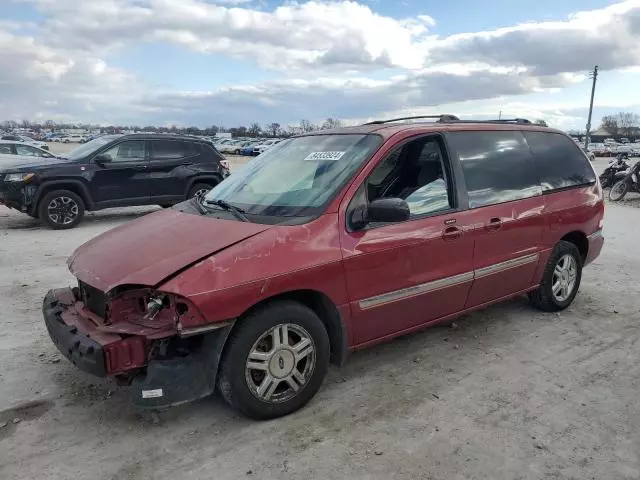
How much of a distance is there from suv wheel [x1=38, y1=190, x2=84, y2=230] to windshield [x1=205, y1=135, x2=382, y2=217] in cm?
676

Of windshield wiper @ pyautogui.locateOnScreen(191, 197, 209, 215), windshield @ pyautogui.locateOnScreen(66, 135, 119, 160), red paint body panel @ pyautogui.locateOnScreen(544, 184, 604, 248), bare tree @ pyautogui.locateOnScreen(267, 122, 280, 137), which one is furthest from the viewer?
bare tree @ pyautogui.locateOnScreen(267, 122, 280, 137)

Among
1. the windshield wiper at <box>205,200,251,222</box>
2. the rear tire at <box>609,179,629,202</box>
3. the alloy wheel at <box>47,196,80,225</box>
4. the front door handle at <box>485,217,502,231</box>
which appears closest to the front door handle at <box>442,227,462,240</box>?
the front door handle at <box>485,217,502,231</box>

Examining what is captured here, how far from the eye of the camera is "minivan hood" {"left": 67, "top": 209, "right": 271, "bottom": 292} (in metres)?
3.12

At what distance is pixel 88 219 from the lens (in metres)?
11.5

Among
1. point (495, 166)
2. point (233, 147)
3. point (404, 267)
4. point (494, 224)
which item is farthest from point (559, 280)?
point (233, 147)

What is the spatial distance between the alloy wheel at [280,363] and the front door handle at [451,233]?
136 centimetres

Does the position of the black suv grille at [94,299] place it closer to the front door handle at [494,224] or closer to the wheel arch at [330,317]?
the wheel arch at [330,317]

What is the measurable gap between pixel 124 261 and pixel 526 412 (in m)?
2.72

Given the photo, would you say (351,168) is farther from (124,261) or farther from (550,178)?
(550,178)

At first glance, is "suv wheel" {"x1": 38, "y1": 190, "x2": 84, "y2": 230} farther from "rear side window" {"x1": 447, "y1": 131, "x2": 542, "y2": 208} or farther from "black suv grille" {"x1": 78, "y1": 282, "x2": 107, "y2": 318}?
"rear side window" {"x1": 447, "y1": 131, "x2": 542, "y2": 208}

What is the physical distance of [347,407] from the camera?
140 inches

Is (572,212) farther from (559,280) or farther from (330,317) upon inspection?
(330,317)

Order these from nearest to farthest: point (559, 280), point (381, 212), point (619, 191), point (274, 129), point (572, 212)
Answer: point (381, 212) → point (572, 212) → point (559, 280) → point (619, 191) → point (274, 129)

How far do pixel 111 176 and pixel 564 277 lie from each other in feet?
27.6
